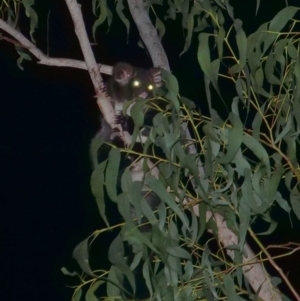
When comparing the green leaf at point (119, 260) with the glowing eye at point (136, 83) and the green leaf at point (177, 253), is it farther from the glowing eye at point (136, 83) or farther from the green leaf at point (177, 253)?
the glowing eye at point (136, 83)

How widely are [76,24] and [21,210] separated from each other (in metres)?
2.46

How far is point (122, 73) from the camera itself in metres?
3.48

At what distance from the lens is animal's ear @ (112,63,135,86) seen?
3430 millimetres

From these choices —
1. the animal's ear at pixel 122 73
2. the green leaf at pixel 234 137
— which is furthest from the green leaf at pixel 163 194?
the animal's ear at pixel 122 73

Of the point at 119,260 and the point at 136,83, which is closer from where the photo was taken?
the point at 119,260

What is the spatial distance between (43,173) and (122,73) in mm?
1324

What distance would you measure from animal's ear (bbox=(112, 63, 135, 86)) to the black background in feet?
3.21

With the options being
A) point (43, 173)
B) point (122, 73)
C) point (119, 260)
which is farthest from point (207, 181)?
point (43, 173)

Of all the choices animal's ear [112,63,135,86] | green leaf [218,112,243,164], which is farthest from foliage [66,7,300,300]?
animal's ear [112,63,135,86]

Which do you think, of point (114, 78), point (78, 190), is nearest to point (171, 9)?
point (114, 78)

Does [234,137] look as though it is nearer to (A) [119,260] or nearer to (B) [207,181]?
(B) [207,181]

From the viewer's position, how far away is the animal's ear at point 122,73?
3.43 metres

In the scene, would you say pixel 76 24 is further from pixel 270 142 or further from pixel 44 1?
pixel 44 1

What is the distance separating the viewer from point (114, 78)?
3.41 metres
